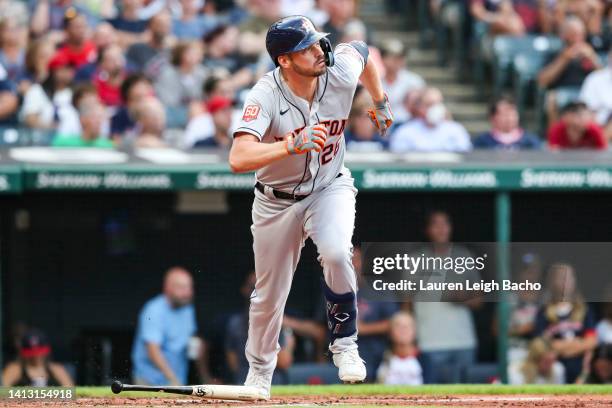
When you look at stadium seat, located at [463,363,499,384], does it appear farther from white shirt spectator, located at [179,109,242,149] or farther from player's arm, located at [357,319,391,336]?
white shirt spectator, located at [179,109,242,149]

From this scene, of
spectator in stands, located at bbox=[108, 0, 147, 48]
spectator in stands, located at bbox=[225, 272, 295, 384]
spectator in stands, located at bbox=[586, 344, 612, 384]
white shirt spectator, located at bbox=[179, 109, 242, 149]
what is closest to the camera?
spectator in stands, located at bbox=[225, 272, 295, 384]

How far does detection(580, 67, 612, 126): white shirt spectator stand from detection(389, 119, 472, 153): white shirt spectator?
1.55 m

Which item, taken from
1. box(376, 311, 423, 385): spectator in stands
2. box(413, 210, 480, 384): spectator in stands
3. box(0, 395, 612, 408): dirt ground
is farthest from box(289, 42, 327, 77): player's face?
box(376, 311, 423, 385): spectator in stands

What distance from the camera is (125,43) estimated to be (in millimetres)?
13234

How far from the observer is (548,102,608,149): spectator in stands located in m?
Result: 11.6

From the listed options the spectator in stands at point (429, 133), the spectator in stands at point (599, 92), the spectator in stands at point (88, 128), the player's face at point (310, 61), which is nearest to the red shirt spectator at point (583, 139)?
the spectator in stands at point (429, 133)

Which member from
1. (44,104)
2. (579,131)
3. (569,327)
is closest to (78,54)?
(44,104)

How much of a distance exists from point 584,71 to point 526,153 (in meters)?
2.46

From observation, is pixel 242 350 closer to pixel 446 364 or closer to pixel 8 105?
pixel 446 364

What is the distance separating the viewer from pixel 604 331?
33.7 ft

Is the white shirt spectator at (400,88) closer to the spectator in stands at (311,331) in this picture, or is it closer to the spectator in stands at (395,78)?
the spectator in stands at (395,78)

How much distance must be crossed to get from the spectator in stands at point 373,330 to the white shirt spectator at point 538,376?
0.94 meters

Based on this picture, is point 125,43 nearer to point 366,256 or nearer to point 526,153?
point 526,153

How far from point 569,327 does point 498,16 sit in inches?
180
